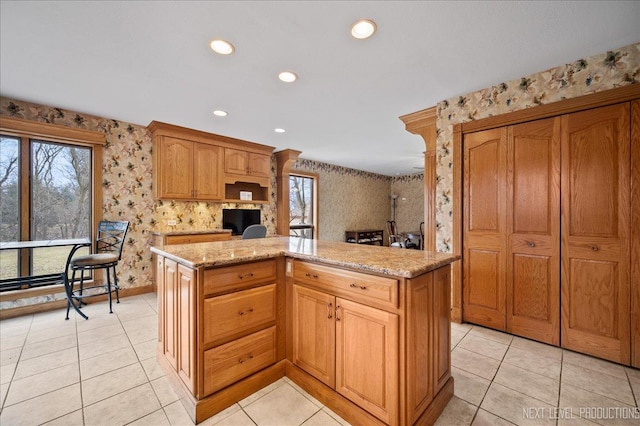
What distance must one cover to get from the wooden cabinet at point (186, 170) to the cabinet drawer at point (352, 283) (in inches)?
118

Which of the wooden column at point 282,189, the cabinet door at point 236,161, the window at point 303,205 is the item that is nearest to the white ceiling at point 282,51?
the cabinet door at point 236,161

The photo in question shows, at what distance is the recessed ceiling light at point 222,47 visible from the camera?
1.98 metres

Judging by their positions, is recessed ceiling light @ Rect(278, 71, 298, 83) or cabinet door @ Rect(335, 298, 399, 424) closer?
cabinet door @ Rect(335, 298, 399, 424)

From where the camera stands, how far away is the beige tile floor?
1.53 metres

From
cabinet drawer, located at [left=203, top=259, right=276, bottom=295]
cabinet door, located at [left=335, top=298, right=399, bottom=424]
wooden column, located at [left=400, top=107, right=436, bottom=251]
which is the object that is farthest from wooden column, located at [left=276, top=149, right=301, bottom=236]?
cabinet door, located at [left=335, top=298, right=399, bottom=424]

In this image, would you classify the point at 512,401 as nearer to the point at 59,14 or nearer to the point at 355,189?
the point at 59,14

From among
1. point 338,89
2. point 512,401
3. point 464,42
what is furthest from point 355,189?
point 512,401

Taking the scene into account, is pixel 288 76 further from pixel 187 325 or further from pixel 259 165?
pixel 259 165

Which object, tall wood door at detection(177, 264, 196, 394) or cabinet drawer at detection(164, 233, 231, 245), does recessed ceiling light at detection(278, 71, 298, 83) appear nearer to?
tall wood door at detection(177, 264, 196, 394)

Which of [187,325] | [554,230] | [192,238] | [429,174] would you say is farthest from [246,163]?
[554,230]

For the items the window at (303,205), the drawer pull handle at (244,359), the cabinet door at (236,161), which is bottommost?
the drawer pull handle at (244,359)

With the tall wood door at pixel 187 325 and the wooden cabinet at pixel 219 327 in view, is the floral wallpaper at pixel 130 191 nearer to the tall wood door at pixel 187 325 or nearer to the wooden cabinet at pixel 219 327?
the wooden cabinet at pixel 219 327

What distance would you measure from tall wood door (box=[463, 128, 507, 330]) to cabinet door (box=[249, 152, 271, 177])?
136 inches

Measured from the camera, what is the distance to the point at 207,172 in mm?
4270
